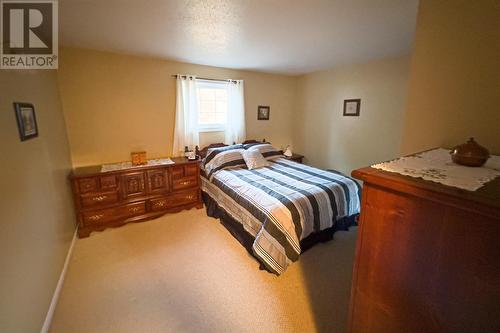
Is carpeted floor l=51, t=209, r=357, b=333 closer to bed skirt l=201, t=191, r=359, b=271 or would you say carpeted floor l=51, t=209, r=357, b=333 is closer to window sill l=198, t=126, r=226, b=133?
bed skirt l=201, t=191, r=359, b=271

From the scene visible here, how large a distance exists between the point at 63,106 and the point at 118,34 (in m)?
1.19

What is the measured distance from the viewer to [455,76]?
1.13 metres

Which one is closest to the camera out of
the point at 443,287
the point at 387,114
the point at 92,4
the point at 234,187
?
the point at 443,287

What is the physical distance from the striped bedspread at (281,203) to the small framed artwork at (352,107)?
4.68 ft

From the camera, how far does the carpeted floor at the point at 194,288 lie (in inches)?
56.7

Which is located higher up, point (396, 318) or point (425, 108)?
point (425, 108)

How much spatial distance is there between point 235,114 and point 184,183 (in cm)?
156

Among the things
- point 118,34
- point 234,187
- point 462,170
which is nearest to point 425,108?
point 462,170

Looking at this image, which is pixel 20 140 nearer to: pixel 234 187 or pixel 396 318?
pixel 234 187

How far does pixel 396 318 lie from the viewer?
0.73 meters

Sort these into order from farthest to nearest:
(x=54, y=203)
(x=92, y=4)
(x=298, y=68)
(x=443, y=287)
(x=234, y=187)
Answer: (x=298, y=68) < (x=234, y=187) < (x=54, y=203) < (x=92, y=4) < (x=443, y=287)

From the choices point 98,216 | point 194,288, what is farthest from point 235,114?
point 194,288

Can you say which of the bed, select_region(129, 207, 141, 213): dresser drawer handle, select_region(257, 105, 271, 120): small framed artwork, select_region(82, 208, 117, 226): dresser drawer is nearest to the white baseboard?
select_region(82, 208, 117, 226): dresser drawer
